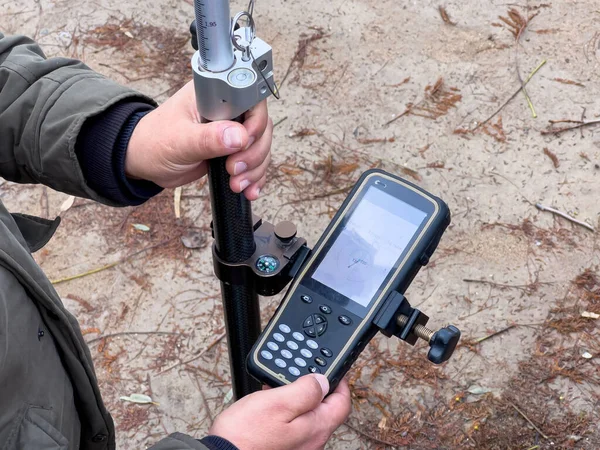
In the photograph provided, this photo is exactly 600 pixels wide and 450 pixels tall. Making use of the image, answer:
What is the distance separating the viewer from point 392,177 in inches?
49.8

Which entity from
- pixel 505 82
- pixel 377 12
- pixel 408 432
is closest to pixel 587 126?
pixel 505 82

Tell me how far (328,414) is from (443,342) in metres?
0.25

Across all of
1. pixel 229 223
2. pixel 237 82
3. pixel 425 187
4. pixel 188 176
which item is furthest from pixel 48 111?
pixel 425 187

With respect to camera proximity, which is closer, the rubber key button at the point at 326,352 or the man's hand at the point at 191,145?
the man's hand at the point at 191,145

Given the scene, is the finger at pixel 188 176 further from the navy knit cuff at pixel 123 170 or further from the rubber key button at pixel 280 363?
the rubber key button at pixel 280 363

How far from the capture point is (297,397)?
108cm

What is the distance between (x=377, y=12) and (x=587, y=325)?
1.81m

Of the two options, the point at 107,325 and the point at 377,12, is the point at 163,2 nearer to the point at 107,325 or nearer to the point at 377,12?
the point at 377,12

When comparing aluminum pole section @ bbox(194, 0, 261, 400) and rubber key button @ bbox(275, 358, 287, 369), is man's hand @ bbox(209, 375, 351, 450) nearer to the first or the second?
rubber key button @ bbox(275, 358, 287, 369)

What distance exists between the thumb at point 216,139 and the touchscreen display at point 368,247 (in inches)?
12.5

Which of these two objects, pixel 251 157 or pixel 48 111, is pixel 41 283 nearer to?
pixel 48 111

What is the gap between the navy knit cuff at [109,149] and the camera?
1.24 m

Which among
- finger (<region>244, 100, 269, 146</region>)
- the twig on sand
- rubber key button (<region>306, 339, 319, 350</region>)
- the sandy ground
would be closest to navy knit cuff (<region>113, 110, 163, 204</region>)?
finger (<region>244, 100, 269, 146</region>)

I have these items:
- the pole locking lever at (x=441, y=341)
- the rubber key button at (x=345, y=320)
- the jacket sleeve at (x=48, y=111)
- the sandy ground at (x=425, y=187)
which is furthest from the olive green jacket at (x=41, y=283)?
the sandy ground at (x=425, y=187)
